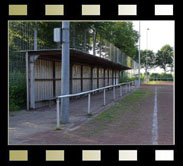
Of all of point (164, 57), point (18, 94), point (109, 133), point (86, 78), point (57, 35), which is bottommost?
point (109, 133)

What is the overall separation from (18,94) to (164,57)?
201 feet

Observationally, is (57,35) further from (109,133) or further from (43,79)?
(43,79)

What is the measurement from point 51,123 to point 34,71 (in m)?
4.02

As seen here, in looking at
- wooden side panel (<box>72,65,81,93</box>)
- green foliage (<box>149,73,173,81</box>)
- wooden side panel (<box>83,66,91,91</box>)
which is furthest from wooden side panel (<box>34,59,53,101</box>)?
green foliage (<box>149,73,173,81</box>)

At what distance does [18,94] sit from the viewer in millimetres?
11508

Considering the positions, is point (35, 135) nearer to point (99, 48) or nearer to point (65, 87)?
point (65, 87)

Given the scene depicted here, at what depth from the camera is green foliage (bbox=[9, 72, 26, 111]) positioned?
36.7 ft

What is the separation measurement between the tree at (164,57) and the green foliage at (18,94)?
5692 centimetres

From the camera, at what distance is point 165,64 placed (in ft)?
217

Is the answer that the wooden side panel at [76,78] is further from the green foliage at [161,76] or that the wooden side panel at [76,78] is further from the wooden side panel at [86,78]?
the green foliage at [161,76]

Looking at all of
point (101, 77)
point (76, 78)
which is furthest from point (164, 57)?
point (76, 78)

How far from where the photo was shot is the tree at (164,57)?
65125 mm

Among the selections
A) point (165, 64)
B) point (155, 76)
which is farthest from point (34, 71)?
point (165, 64)
